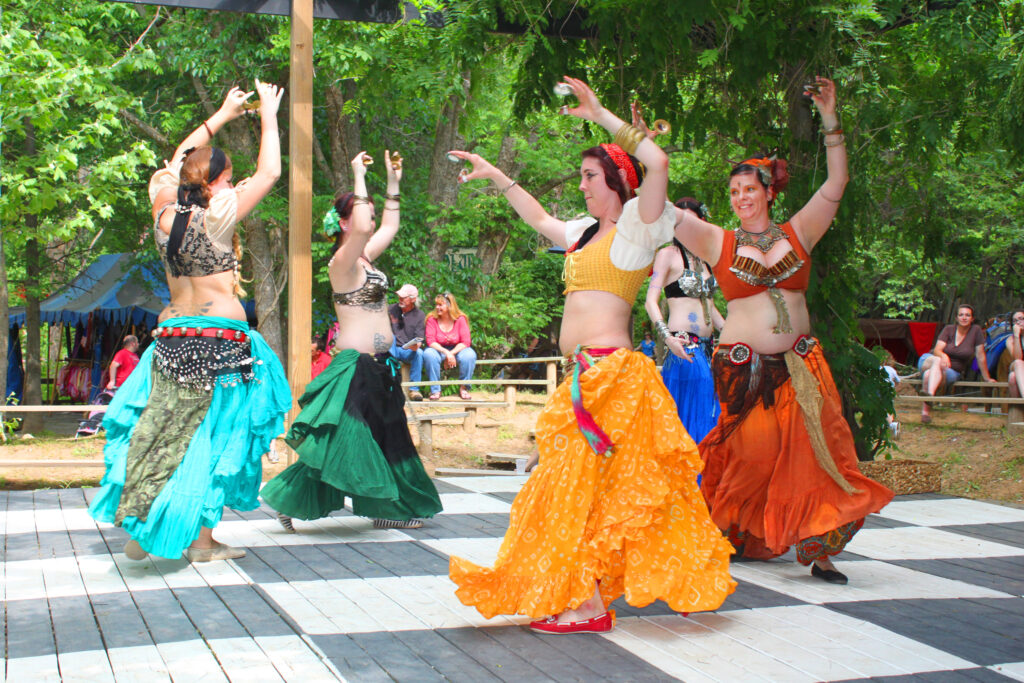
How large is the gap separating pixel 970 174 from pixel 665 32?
39.2ft

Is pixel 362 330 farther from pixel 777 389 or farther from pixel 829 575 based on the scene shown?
pixel 829 575

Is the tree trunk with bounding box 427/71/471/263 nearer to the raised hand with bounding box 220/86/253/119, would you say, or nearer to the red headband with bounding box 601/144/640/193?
the raised hand with bounding box 220/86/253/119

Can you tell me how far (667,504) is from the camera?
3.88m

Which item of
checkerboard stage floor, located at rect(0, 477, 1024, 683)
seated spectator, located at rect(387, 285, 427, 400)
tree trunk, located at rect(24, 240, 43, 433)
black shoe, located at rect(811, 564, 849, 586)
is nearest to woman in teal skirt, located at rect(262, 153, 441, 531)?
checkerboard stage floor, located at rect(0, 477, 1024, 683)

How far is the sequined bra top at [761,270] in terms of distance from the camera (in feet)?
15.9

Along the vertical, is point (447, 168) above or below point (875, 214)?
above

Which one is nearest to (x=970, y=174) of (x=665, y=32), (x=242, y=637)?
(x=665, y=32)

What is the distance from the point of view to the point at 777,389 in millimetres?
4859

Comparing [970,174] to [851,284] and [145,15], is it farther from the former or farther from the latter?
[145,15]

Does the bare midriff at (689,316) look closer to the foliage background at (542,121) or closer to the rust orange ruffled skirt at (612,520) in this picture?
the foliage background at (542,121)

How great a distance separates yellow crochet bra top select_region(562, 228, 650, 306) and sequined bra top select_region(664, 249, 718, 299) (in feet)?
9.95

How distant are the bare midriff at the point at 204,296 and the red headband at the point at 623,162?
1.98 m

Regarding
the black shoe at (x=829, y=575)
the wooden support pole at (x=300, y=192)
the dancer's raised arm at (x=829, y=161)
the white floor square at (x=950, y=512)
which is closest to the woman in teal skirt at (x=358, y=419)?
the wooden support pole at (x=300, y=192)

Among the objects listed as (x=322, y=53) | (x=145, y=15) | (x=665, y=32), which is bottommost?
(x=665, y=32)
